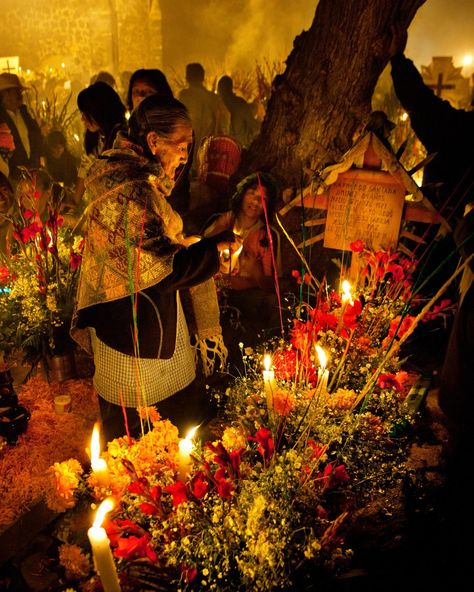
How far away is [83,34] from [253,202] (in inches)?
902

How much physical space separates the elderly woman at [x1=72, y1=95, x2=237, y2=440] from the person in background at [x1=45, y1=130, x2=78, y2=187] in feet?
16.3

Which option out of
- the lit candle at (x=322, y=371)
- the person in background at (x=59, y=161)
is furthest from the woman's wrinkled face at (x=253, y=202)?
the person in background at (x=59, y=161)

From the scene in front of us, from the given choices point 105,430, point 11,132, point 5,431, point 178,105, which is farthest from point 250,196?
point 11,132

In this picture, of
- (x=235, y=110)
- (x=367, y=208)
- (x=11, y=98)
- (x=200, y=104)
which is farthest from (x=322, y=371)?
(x=200, y=104)

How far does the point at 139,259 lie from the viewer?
80.7 inches

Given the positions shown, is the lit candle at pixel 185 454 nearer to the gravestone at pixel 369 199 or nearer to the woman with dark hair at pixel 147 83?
the gravestone at pixel 369 199

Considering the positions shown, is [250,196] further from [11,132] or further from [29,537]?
[11,132]

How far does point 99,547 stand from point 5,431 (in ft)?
6.61

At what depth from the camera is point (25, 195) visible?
13.4ft

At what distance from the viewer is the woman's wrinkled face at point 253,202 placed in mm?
3779

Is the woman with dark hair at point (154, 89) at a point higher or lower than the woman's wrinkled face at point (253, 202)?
higher

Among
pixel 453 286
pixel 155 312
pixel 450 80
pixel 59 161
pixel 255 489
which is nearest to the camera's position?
pixel 255 489

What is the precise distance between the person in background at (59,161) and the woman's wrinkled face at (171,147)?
514 cm

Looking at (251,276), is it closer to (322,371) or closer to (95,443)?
(322,371)
